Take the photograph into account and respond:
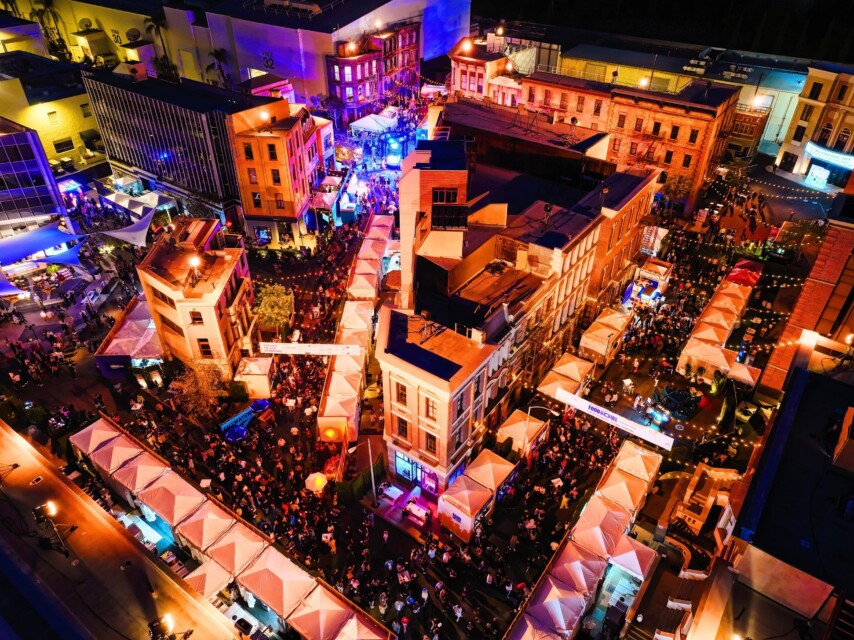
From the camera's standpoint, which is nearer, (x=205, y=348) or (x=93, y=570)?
(x=93, y=570)

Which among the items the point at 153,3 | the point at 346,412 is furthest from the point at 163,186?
the point at 153,3

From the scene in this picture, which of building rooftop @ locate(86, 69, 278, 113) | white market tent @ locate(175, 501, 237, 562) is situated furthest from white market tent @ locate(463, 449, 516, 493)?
building rooftop @ locate(86, 69, 278, 113)

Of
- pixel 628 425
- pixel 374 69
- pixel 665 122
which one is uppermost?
pixel 374 69

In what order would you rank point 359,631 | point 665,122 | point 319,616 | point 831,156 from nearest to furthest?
1. point 359,631
2. point 319,616
3. point 665,122
4. point 831,156

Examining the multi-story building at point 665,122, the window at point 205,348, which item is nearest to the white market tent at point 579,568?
the window at point 205,348

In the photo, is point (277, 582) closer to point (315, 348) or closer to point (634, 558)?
point (315, 348)

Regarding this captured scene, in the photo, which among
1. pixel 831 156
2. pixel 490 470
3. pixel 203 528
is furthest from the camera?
pixel 831 156

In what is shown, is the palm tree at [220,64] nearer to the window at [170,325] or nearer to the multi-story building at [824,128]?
the window at [170,325]

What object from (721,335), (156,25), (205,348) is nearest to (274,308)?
(205,348)

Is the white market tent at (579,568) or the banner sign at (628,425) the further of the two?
the banner sign at (628,425)
